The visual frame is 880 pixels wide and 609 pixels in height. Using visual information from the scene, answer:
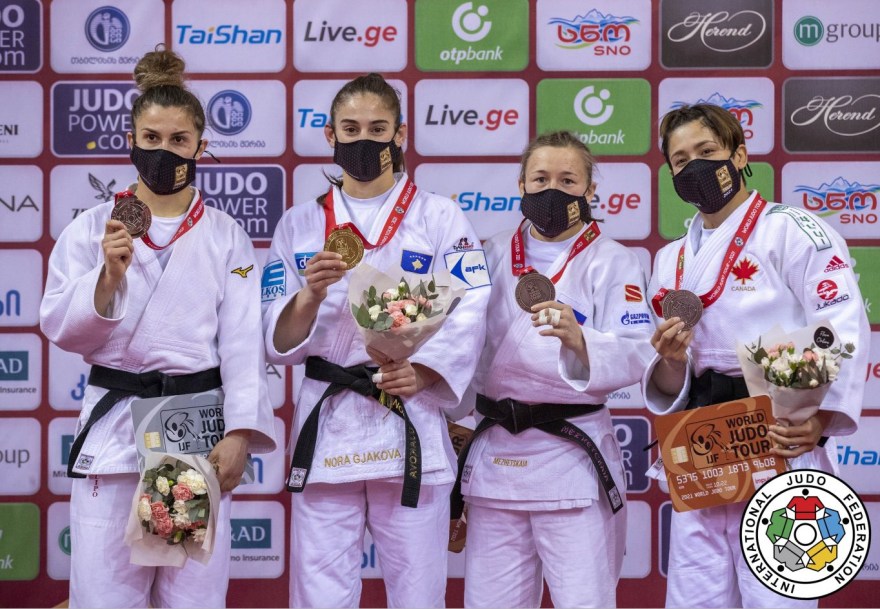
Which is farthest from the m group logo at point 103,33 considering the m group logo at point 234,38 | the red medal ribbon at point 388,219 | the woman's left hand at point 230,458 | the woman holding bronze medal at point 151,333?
the woman's left hand at point 230,458

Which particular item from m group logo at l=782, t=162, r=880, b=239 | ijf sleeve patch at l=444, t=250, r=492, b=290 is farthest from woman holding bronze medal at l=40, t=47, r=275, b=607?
m group logo at l=782, t=162, r=880, b=239

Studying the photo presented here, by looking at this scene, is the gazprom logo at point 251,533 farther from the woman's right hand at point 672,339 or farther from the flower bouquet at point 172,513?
the woman's right hand at point 672,339

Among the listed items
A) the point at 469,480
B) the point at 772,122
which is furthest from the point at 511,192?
the point at 469,480

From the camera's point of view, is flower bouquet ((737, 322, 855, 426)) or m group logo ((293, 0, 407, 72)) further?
m group logo ((293, 0, 407, 72))

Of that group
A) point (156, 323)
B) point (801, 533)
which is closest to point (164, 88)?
point (156, 323)

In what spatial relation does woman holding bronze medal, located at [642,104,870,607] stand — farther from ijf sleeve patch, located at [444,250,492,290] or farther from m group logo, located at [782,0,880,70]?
m group logo, located at [782,0,880,70]

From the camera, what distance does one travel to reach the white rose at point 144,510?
9.34 ft

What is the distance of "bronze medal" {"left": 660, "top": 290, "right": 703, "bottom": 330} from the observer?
3.06m

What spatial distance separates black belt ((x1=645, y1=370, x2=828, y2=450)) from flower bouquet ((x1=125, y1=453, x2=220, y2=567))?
1598 millimetres

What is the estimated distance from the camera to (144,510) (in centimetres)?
285

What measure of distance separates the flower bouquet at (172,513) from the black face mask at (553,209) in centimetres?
141

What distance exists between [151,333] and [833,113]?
3.34m

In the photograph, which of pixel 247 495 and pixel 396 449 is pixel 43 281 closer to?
pixel 247 495

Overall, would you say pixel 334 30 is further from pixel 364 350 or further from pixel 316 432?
pixel 316 432
